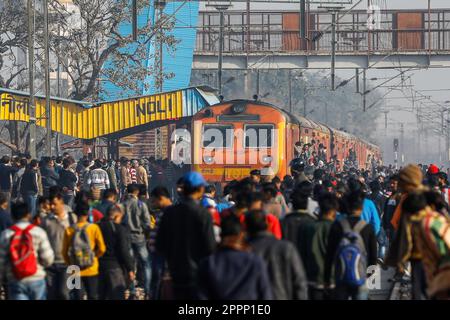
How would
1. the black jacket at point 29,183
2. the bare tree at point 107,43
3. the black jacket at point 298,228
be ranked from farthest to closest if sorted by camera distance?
1. the bare tree at point 107,43
2. the black jacket at point 29,183
3. the black jacket at point 298,228

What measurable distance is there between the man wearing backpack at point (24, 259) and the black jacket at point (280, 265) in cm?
235

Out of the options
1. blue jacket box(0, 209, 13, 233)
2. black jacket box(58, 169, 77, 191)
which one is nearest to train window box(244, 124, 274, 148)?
black jacket box(58, 169, 77, 191)

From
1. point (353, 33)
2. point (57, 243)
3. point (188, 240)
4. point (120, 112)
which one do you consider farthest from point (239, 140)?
point (353, 33)

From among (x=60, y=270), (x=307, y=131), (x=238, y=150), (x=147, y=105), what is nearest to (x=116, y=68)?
(x=147, y=105)

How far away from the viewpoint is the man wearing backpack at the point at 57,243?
11.7 metres

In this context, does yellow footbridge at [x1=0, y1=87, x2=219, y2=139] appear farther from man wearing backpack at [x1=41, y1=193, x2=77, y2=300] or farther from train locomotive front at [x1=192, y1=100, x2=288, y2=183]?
man wearing backpack at [x1=41, y1=193, x2=77, y2=300]

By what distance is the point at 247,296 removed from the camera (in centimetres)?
789

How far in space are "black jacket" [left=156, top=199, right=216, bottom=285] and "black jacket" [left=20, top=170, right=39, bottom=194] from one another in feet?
46.8

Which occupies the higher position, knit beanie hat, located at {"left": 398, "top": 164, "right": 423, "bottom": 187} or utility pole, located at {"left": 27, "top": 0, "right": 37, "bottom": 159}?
utility pole, located at {"left": 27, "top": 0, "right": 37, "bottom": 159}

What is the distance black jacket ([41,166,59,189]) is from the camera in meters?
24.8

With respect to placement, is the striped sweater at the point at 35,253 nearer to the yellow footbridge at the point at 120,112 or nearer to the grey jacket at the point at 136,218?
the grey jacket at the point at 136,218

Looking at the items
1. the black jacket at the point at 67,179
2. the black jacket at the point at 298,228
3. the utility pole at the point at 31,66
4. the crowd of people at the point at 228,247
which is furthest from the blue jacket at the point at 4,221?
the utility pole at the point at 31,66

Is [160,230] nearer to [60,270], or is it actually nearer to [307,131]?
[60,270]

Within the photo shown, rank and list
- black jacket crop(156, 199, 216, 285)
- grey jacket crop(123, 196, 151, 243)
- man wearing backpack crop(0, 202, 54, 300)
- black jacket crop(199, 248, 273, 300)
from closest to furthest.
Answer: black jacket crop(199, 248, 273, 300) < black jacket crop(156, 199, 216, 285) < man wearing backpack crop(0, 202, 54, 300) < grey jacket crop(123, 196, 151, 243)
